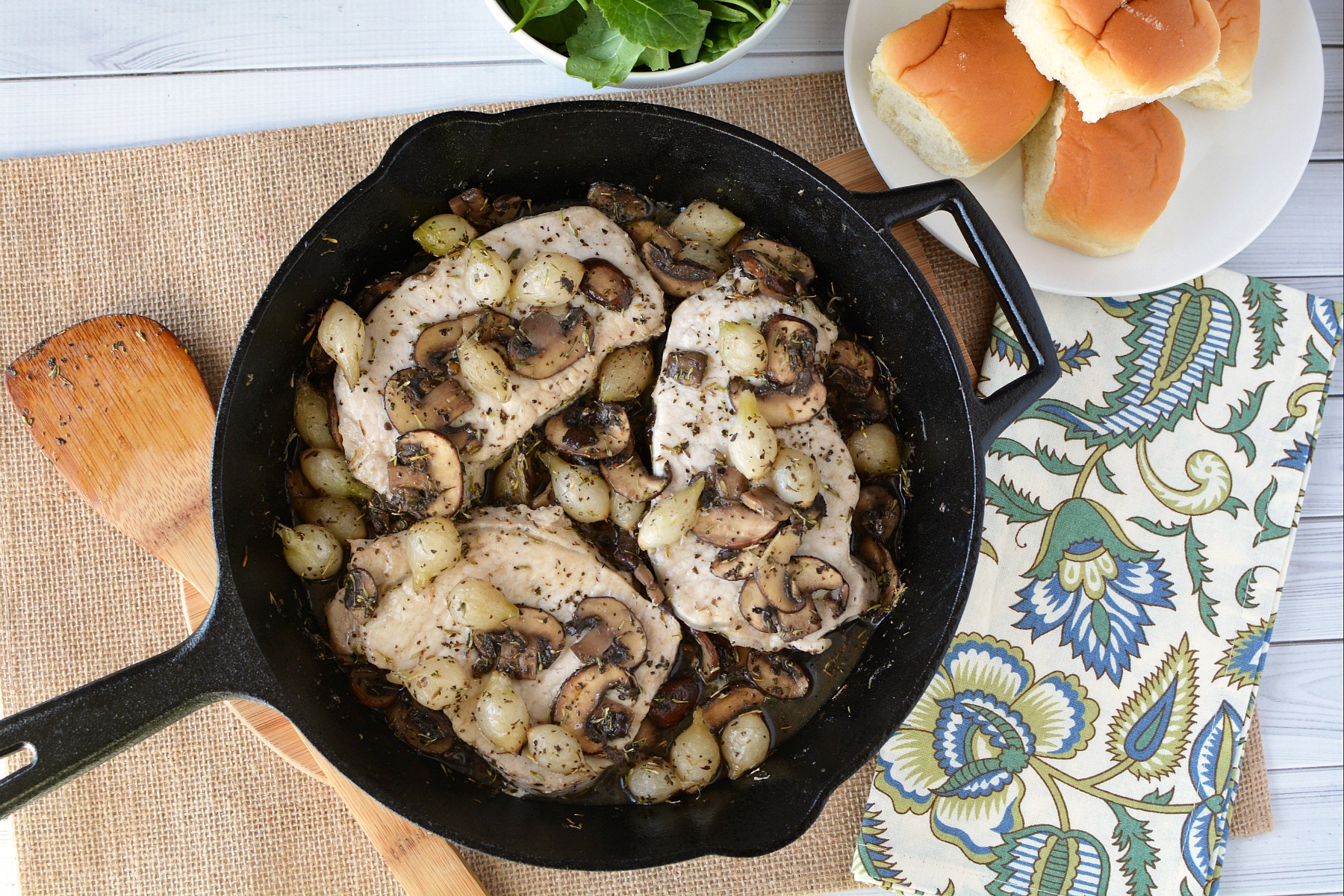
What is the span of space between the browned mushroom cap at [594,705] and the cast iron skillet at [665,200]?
0.21m

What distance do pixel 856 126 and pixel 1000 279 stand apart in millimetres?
626

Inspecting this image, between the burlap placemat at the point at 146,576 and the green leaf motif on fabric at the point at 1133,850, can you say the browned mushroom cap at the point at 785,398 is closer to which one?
the burlap placemat at the point at 146,576

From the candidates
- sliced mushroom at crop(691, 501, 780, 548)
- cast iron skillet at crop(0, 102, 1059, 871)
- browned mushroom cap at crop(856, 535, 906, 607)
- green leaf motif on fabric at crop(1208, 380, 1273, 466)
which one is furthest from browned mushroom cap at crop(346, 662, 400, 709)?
green leaf motif on fabric at crop(1208, 380, 1273, 466)

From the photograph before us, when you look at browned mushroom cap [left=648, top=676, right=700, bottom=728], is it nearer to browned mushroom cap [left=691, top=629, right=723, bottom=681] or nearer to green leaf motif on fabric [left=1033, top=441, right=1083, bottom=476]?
browned mushroom cap [left=691, top=629, right=723, bottom=681]

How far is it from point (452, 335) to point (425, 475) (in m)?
0.30

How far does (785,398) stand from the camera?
197 centimetres

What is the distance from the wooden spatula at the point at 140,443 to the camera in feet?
6.74

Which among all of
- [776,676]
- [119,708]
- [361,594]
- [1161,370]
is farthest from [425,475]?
[1161,370]

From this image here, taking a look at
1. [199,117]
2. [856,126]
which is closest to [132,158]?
[199,117]

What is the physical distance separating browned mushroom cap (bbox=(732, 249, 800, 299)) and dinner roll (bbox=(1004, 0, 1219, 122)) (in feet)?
2.42

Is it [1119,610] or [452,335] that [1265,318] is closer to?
[1119,610]

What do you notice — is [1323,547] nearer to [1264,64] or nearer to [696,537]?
[1264,64]

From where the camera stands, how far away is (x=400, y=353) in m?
1.92

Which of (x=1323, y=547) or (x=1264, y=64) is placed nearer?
(x=1264, y=64)
